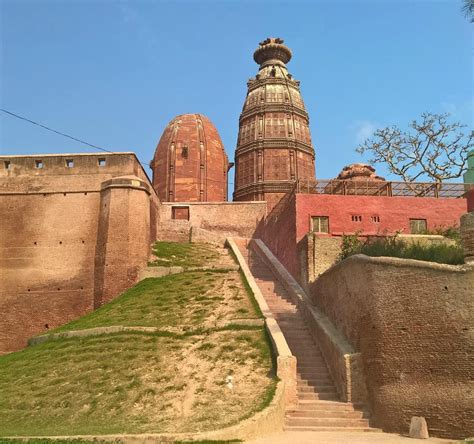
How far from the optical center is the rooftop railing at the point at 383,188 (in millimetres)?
23609

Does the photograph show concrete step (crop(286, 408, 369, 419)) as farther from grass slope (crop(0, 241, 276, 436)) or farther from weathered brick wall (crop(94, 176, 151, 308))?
weathered brick wall (crop(94, 176, 151, 308))

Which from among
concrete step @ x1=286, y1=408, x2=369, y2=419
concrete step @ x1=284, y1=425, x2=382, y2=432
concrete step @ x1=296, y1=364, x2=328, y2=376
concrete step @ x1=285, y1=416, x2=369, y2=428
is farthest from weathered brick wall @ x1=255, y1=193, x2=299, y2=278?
concrete step @ x1=284, y1=425, x2=382, y2=432

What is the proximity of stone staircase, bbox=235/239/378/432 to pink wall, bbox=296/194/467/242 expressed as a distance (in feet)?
10.6

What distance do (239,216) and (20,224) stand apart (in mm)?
14994

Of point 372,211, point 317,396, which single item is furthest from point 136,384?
point 372,211

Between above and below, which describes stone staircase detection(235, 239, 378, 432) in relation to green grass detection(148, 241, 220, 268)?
below

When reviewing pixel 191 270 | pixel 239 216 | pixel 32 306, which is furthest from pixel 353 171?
pixel 32 306

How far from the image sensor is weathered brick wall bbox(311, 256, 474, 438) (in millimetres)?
12867

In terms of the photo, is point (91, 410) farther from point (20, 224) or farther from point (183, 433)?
point (20, 224)

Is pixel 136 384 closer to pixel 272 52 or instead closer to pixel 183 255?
pixel 183 255

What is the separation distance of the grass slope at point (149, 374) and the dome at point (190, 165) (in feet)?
69.6

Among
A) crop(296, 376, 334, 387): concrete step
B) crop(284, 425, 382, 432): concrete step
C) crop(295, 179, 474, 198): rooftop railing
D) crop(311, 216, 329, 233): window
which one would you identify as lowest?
crop(284, 425, 382, 432): concrete step

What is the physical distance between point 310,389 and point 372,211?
30.8ft

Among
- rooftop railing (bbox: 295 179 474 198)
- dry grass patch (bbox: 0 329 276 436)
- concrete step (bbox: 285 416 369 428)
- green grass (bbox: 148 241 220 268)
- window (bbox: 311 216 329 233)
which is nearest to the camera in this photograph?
dry grass patch (bbox: 0 329 276 436)
